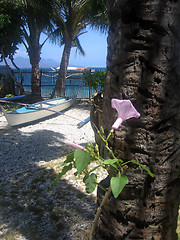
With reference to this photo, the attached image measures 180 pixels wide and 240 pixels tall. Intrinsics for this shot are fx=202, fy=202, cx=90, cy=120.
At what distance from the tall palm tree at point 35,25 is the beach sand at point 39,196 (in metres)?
7.56

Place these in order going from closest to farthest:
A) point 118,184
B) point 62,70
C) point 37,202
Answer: point 118,184 → point 37,202 → point 62,70

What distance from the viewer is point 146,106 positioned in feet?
3.98

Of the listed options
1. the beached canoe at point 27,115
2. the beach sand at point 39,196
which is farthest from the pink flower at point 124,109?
the beached canoe at point 27,115

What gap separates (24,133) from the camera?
6.79 meters

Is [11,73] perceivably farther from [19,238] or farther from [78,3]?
[19,238]

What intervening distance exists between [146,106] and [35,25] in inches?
484

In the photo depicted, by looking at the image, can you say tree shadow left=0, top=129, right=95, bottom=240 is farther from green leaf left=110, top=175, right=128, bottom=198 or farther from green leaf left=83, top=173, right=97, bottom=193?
green leaf left=110, top=175, right=128, bottom=198

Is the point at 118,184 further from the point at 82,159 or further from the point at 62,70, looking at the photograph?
the point at 62,70

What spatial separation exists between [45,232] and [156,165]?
1.78 metres

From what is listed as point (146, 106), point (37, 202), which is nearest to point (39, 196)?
point (37, 202)

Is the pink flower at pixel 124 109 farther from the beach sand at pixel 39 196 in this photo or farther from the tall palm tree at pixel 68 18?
the tall palm tree at pixel 68 18

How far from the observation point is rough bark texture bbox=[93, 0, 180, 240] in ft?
3.81

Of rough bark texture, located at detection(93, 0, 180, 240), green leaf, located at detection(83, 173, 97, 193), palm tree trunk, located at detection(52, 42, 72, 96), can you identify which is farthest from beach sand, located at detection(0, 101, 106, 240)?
palm tree trunk, located at detection(52, 42, 72, 96)

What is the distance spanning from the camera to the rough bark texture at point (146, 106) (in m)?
1.16
